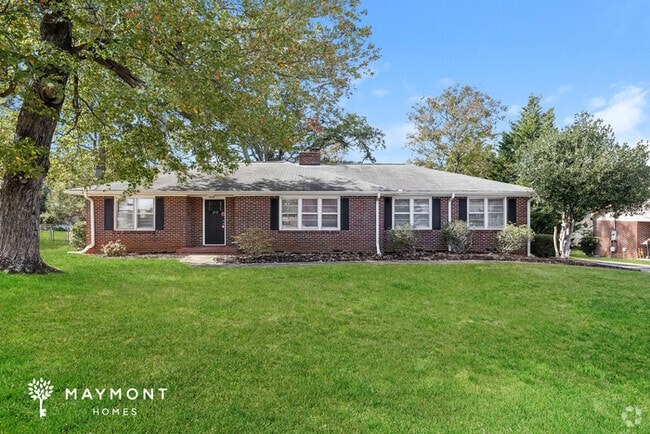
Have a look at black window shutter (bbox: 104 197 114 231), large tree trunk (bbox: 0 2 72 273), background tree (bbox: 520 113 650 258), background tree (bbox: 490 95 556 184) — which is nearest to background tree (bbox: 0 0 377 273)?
large tree trunk (bbox: 0 2 72 273)

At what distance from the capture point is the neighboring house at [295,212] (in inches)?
571

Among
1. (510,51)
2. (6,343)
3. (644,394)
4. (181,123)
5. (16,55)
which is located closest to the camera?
(644,394)

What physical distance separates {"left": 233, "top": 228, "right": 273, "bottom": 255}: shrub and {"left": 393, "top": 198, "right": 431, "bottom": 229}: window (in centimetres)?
563

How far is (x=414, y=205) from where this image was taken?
49.2 ft

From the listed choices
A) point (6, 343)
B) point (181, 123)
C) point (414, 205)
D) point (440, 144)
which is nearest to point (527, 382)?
point (6, 343)

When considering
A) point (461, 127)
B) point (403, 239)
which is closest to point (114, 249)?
point (403, 239)

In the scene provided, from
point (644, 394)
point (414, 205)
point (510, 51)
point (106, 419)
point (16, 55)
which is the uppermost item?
point (510, 51)

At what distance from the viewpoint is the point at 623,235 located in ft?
81.9

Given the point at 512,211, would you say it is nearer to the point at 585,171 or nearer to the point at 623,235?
the point at 585,171

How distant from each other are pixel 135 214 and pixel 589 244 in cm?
2917

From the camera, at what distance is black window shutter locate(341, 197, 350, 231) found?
14.6 meters

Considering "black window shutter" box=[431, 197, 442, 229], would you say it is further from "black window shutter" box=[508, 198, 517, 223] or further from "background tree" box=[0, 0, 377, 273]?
"background tree" box=[0, 0, 377, 273]

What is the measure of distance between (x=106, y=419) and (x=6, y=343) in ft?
8.19

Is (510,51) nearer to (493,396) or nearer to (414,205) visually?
(414,205)
